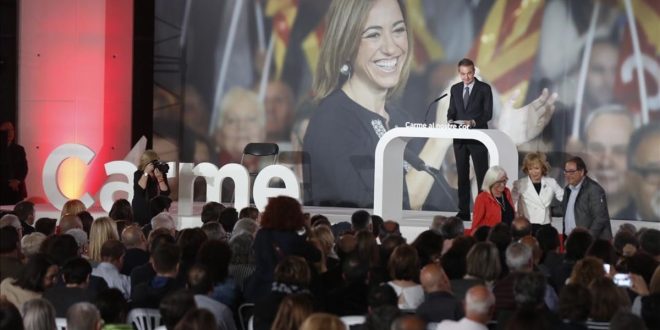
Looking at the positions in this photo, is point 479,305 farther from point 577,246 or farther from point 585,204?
point 585,204

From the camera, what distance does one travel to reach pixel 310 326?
477cm

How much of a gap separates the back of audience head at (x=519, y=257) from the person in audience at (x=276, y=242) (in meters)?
1.02

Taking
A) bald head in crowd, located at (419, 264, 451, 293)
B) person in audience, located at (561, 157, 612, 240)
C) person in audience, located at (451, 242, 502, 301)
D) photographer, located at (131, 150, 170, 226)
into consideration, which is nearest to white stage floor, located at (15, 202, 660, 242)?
photographer, located at (131, 150, 170, 226)

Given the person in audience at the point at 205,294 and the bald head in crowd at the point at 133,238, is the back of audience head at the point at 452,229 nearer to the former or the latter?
the bald head in crowd at the point at 133,238

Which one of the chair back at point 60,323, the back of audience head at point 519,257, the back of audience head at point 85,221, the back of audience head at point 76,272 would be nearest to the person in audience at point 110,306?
the chair back at point 60,323

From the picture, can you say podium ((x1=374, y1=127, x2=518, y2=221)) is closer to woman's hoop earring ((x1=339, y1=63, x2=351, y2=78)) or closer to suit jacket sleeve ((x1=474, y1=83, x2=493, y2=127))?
suit jacket sleeve ((x1=474, y1=83, x2=493, y2=127))

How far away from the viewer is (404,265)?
21.4 ft

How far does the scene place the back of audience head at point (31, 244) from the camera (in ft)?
24.8

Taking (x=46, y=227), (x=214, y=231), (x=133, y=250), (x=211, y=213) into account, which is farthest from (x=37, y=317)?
(x=211, y=213)

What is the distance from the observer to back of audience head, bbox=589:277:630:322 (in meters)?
5.70

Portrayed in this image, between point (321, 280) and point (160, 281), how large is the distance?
828 mm

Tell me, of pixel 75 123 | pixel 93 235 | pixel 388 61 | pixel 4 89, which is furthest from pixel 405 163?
pixel 93 235

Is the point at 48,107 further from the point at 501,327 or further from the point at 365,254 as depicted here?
the point at 501,327

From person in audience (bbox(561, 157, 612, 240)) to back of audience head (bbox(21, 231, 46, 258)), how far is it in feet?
12.4
